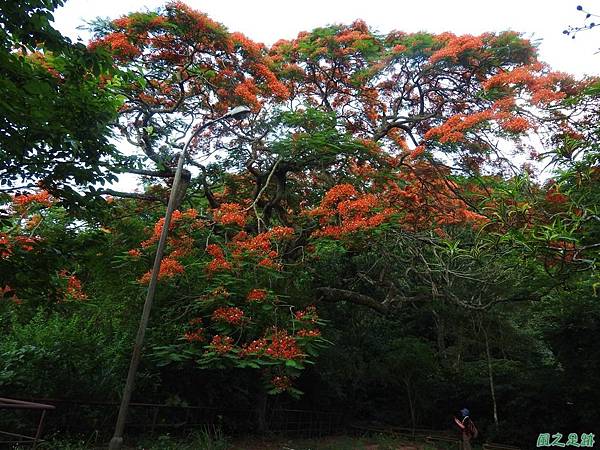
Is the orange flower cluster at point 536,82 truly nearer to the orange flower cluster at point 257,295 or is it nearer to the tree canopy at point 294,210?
the tree canopy at point 294,210

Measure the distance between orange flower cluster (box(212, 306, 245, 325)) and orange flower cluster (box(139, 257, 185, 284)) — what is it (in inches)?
39.3

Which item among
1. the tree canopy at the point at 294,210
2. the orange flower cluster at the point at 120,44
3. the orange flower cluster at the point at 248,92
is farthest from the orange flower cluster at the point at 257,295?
the orange flower cluster at the point at 120,44

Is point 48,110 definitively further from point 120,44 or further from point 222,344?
point 120,44

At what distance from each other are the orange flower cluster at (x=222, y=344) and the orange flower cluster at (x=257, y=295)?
31.1 inches

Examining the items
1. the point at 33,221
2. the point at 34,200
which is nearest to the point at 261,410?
the point at 33,221

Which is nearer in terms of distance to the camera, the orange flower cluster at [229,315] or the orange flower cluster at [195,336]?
the orange flower cluster at [229,315]

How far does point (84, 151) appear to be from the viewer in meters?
5.25

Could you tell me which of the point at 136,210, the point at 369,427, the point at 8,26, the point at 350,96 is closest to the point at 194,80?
the point at 136,210

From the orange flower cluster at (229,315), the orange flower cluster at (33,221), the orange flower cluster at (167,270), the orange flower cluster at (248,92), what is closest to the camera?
the orange flower cluster at (229,315)

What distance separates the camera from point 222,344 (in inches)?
281

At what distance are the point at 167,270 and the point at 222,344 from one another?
1.61 metres

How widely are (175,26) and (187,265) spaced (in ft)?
18.5

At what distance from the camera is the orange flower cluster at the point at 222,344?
23.0 ft

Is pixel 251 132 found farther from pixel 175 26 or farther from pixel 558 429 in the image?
pixel 558 429
